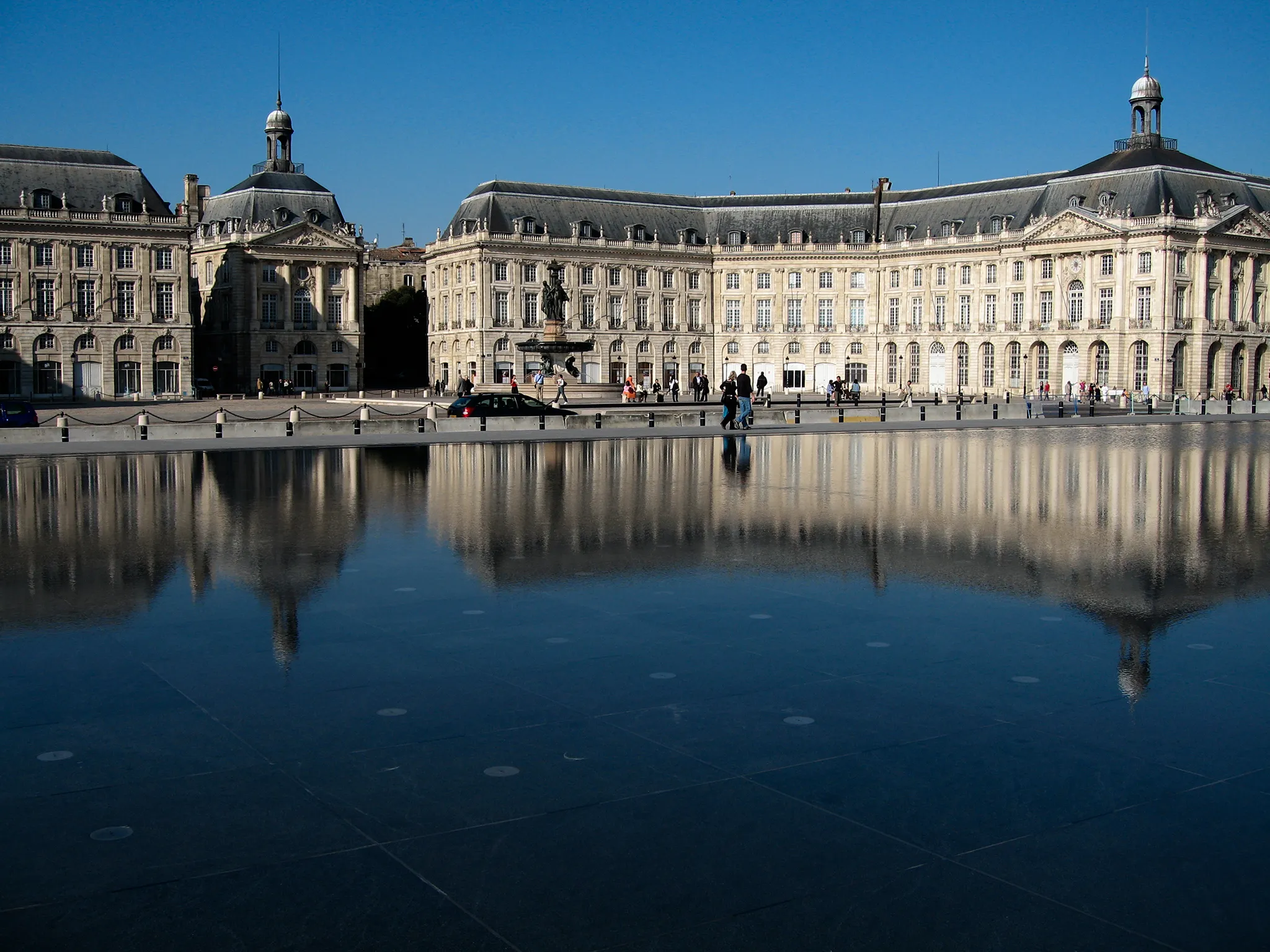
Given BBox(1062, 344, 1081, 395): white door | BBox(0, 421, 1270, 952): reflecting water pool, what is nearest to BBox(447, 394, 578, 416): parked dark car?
BBox(0, 421, 1270, 952): reflecting water pool

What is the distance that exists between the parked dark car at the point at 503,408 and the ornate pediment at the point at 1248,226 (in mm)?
67615

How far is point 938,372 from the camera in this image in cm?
11006

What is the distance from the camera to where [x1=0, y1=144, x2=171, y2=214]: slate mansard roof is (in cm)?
8962

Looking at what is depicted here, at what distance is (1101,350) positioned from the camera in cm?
9969

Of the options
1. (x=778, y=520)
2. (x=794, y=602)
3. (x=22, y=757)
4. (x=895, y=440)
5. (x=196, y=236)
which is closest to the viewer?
(x=22, y=757)

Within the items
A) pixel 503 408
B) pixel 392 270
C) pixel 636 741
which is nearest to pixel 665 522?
pixel 636 741

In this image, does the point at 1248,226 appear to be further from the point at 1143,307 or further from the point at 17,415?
the point at 17,415

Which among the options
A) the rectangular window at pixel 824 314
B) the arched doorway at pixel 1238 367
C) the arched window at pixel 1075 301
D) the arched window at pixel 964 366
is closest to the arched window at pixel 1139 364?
the arched window at pixel 1075 301

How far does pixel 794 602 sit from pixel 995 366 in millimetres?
99402

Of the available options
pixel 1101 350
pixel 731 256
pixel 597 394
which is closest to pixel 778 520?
pixel 597 394

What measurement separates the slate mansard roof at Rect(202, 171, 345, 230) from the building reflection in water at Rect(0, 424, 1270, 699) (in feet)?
270

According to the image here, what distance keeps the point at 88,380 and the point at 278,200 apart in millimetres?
25672

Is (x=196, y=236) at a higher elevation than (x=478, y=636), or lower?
higher

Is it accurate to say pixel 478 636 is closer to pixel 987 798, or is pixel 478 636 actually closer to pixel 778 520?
pixel 987 798
